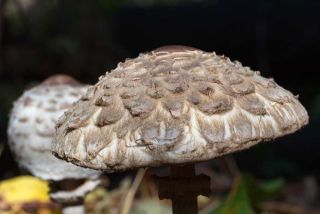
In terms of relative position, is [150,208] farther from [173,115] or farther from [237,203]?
[173,115]

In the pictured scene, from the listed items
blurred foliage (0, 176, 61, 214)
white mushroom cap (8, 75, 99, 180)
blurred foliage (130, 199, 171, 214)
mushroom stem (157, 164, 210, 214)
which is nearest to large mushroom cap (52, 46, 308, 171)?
mushroom stem (157, 164, 210, 214)

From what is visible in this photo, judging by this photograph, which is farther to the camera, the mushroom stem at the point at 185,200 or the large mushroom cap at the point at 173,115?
the mushroom stem at the point at 185,200

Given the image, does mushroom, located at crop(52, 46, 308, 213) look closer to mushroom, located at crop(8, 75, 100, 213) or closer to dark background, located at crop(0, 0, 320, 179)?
mushroom, located at crop(8, 75, 100, 213)

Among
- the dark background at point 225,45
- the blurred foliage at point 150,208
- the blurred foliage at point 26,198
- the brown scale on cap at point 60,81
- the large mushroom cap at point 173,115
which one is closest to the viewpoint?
the large mushroom cap at point 173,115

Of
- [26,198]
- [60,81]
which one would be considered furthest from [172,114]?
[26,198]

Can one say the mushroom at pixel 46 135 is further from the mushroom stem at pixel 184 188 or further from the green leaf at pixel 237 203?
the mushroom stem at pixel 184 188

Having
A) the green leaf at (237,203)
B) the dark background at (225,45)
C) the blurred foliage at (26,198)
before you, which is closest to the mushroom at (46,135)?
the blurred foliage at (26,198)
